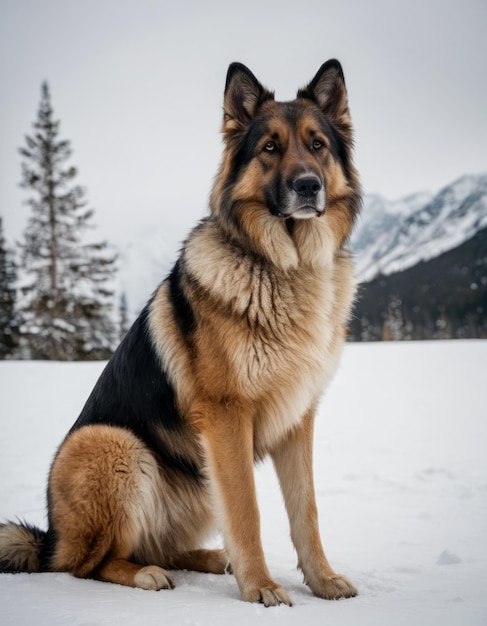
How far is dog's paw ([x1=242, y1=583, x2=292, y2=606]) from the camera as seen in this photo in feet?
8.93

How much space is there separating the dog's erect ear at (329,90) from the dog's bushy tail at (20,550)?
331 cm

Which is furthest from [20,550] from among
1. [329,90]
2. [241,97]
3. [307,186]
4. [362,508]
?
[329,90]

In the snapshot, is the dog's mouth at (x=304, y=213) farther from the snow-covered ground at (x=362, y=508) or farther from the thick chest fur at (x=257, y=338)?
the snow-covered ground at (x=362, y=508)

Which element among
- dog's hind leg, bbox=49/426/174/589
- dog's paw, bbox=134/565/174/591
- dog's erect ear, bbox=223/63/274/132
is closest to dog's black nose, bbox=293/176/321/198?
dog's erect ear, bbox=223/63/274/132

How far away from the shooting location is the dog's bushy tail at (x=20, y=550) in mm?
3152

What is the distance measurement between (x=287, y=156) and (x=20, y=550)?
9.35 ft

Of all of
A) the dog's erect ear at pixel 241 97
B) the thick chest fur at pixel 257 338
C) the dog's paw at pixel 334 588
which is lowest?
the dog's paw at pixel 334 588

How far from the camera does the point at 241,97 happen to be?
3.63m

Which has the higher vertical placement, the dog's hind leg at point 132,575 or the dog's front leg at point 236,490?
the dog's front leg at point 236,490

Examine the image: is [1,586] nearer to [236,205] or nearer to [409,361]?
[236,205]

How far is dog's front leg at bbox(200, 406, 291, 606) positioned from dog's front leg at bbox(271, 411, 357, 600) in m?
0.38

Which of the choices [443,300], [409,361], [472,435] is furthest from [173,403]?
[443,300]

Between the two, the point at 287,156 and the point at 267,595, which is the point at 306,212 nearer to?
the point at 287,156

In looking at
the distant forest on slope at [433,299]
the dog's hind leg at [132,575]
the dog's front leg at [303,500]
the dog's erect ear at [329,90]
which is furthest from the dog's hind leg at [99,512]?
the distant forest on slope at [433,299]
